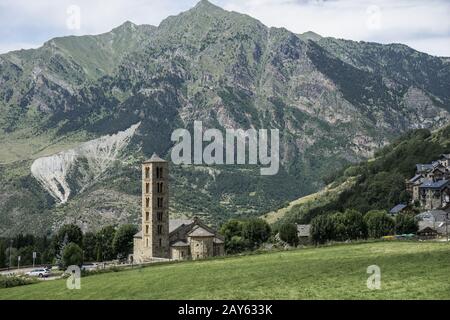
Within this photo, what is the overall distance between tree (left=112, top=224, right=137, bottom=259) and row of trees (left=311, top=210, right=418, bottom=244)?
41397 millimetres

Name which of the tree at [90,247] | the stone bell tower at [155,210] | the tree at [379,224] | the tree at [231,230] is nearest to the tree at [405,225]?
the tree at [379,224]

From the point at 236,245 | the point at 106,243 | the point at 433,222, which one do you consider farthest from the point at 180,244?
the point at 433,222

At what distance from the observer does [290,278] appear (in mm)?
70062

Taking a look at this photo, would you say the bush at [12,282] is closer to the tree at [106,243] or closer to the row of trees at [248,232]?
the row of trees at [248,232]

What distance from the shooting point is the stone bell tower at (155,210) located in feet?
462

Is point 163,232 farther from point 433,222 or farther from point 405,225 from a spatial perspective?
point 433,222

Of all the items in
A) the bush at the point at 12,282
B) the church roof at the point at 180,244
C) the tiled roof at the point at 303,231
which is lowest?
the bush at the point at 12,282

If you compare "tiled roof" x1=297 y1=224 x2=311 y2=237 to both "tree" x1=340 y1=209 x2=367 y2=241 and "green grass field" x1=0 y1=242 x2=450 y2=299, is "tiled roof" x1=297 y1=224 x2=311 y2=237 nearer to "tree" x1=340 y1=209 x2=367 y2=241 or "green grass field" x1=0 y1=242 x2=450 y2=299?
"tree" x1=340 y1=209 x2=367 y2=241

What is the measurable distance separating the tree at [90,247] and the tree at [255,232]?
34828 millimetres

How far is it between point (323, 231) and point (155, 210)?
41970mm

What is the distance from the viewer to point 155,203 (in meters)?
143

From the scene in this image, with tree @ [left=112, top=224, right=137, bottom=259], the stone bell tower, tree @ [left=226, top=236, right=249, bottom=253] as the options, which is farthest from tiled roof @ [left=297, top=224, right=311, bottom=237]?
the stone bell tower
